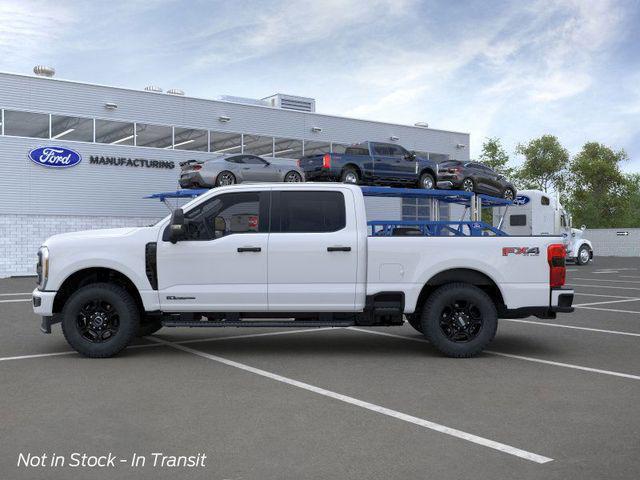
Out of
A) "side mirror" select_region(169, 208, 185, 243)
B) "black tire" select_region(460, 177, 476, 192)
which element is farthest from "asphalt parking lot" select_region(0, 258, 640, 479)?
"black tire" select_region(460, 177, 476, 192)

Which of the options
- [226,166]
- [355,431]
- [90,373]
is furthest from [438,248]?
[226,166]

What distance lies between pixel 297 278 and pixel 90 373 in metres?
2.55

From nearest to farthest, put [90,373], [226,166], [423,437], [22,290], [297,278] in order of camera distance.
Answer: [423,437], [90,373], [297,278], [22,290], [226,166]

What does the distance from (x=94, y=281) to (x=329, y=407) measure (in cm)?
410

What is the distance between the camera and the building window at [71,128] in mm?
28922

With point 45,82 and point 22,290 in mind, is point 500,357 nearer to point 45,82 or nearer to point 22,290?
point 22,290

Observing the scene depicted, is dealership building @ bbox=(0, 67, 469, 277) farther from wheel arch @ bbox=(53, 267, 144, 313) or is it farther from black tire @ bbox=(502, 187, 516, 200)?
wheel arch @ bbox=(53, 267, 144, 313)

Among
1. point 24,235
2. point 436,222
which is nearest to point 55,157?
point 24,235

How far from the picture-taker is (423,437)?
5023 mm

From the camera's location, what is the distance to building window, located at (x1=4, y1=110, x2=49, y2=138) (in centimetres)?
2794

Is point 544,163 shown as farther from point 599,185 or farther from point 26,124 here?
point 26,124

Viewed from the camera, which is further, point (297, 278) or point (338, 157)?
point (338, 157)

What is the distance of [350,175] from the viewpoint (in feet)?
60.6

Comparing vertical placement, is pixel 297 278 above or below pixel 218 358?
above
